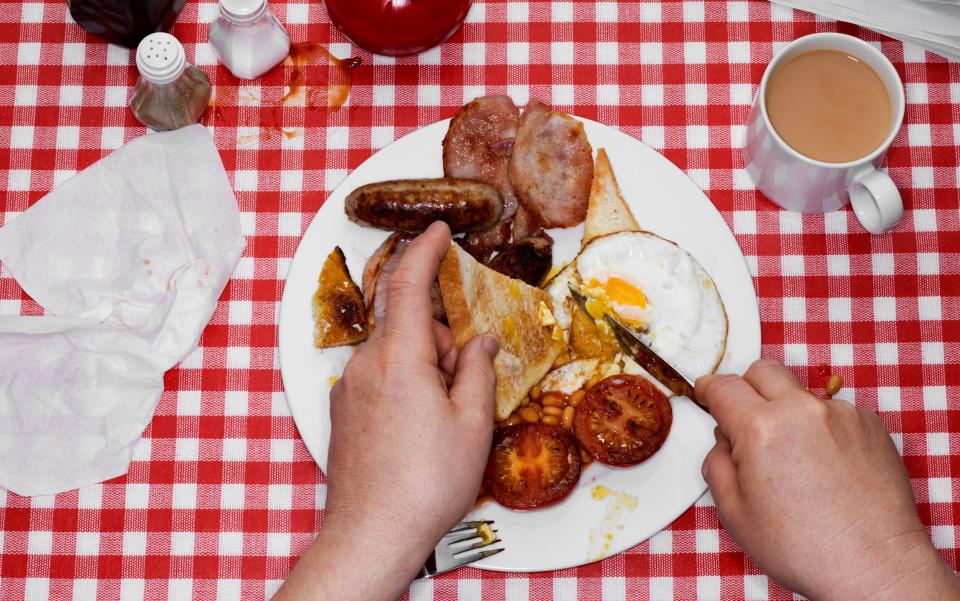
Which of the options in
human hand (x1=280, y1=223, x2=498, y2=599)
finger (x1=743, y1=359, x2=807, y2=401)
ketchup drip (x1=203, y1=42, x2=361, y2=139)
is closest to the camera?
human hand (x1=280, y1=223, x2=498, y2=599)

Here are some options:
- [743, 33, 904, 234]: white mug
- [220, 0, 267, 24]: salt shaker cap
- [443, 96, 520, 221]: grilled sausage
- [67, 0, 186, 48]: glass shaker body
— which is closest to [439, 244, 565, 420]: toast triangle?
[443, 96, 520, 221]: grilled sausage

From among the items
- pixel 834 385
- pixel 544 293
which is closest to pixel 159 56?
pixel 544 293

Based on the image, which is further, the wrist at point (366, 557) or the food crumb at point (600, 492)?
the food crumb at point (600, 492)

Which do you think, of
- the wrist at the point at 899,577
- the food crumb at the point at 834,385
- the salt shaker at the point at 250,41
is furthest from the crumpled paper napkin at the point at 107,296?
the wrist at the point at 899,577

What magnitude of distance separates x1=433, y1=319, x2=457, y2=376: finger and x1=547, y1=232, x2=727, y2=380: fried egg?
287mm

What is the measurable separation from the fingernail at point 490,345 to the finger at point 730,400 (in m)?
0.49

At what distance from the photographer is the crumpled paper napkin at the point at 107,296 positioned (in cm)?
252

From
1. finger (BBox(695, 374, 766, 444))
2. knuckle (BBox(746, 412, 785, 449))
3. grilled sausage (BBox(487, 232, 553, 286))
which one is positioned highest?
grilled sausage (BBox(487, 232, 553, 286))

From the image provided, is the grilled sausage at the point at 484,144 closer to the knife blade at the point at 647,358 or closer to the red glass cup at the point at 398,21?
the red glass cup at the point at 398,21

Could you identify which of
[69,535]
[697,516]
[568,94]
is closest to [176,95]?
[568,94]

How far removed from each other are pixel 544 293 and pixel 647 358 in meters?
0.31

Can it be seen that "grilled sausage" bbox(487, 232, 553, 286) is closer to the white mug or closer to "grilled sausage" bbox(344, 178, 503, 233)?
"grilled sausage" bbox(344, 178, 503, 233)

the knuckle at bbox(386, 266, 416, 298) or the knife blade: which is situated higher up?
the knuckle at bbox(386, 266, 416, 298)

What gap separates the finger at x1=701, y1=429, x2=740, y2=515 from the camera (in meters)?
2.14
